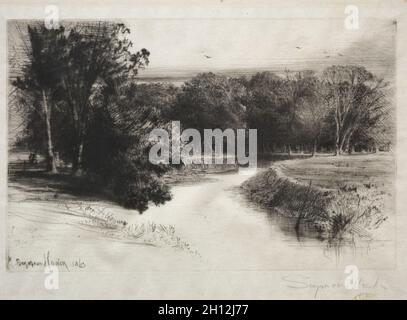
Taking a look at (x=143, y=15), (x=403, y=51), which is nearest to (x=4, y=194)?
(x=143, y=15)

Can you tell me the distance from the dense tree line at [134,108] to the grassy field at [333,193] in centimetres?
10

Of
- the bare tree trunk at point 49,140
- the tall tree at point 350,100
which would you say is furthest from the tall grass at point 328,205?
the bare tree trunk at point 49,140

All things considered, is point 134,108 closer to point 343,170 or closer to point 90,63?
point 90,63

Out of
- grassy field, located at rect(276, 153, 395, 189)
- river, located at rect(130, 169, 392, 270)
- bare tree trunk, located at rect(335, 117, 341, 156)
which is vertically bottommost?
river, located at rect(130, 169, 392, 270)

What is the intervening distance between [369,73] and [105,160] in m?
1.57

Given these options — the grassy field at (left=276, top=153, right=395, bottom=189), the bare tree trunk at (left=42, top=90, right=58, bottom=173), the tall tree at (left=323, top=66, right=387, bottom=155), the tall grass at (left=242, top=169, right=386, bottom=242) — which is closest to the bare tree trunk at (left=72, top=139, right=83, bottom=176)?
the bare tree trunk at (left=42, top=90, right=58, bottom=173)

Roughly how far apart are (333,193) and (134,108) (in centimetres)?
122

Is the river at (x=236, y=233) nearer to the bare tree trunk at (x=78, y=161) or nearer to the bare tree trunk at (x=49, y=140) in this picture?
the bare tree trunk at (x=78, y=161)

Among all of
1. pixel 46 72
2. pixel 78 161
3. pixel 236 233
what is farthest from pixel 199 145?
pixel 46 72

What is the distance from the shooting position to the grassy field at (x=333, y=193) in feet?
9.40

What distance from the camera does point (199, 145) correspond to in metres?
2.86

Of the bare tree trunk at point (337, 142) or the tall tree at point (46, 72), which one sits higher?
the tall tree at point (46, 72)

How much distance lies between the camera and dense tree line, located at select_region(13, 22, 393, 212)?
2.84m

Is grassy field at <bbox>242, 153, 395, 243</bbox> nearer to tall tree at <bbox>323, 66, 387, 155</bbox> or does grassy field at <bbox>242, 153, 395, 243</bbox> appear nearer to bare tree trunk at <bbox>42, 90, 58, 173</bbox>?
Answer: tall tree at <bbox>323, 66, 387, 155</bbox>
